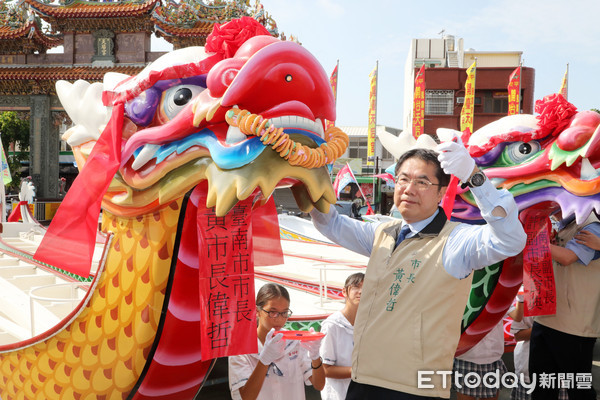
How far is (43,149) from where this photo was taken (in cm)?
1600

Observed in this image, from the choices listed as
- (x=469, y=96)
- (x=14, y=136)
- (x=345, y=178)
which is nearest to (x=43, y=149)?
(x=14, y=136)

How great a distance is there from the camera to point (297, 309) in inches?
163

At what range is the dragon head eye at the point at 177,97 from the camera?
1650 mm

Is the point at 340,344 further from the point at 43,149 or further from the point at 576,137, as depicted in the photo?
the point at 43,149

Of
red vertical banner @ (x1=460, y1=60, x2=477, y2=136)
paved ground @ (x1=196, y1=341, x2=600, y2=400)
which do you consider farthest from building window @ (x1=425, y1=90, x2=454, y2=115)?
paved ground @ (x1=196, y1=341, x2=600, y2=400)

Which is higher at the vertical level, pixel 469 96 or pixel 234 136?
pixel 469 96

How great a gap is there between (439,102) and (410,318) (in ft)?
78.4

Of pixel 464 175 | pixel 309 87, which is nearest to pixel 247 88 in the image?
pixel 309 87

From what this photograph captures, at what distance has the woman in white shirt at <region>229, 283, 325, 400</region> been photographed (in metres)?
1.96

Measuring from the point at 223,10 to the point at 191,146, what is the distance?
49.1ft

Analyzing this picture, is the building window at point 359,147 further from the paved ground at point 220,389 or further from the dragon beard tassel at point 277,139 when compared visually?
the dragon beard tassel at point 277,139

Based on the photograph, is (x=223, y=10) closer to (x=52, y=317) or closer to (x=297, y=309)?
(x=297, y=309)

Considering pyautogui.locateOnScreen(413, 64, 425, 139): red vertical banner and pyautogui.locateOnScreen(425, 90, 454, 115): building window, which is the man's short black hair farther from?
pyautogui.locateOnScreen(425, 90, 454, 115): building window

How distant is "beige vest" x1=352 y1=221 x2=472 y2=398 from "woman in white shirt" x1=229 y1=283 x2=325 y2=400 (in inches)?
15.9
